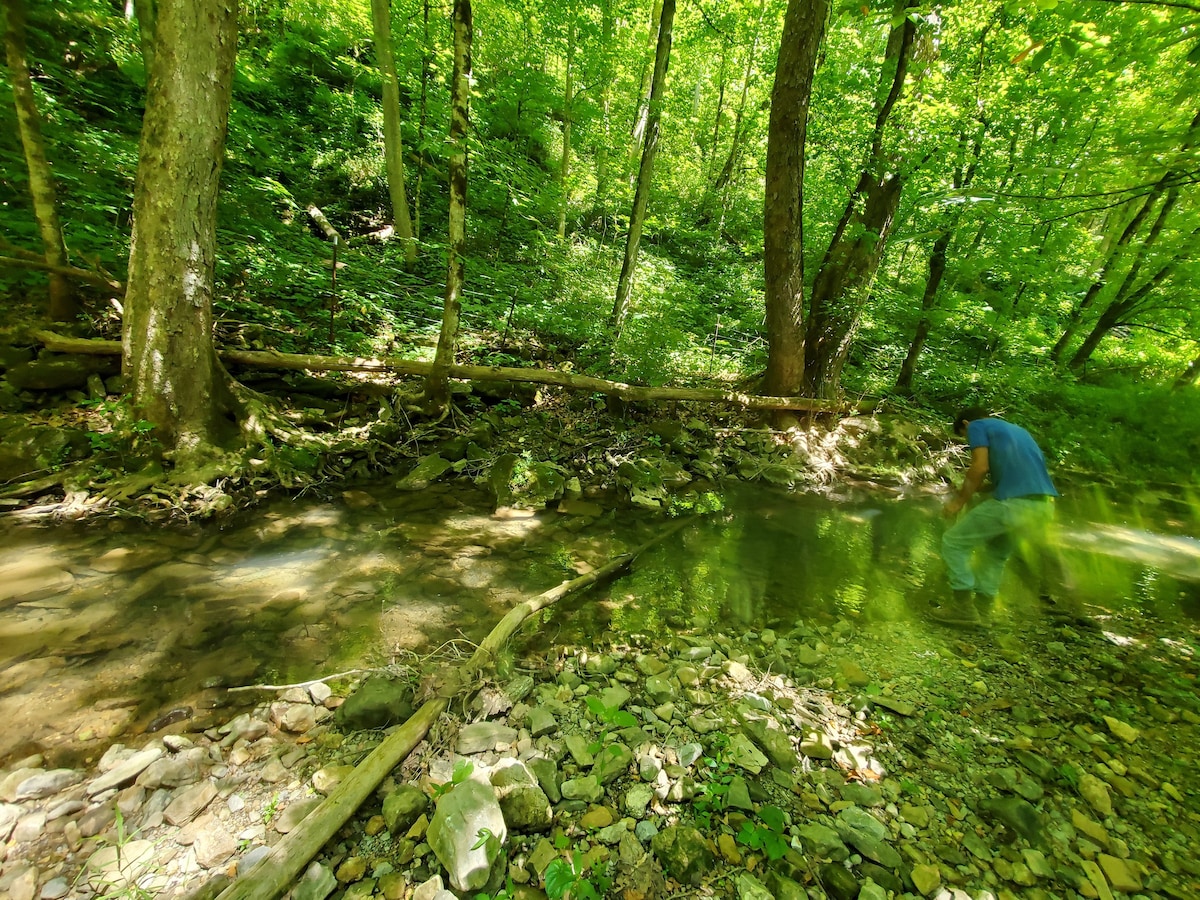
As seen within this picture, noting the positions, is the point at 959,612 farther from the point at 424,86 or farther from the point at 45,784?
the point at 424,86

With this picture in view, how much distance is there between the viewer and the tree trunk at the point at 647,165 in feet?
29.8

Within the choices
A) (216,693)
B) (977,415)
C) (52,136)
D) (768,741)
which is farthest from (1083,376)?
(52,136)

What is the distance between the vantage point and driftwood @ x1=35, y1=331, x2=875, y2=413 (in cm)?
546

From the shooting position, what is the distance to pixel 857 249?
27.9ft

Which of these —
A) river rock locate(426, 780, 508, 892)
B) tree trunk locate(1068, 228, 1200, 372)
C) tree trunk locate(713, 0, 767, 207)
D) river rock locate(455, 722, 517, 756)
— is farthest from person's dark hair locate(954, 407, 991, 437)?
tree trunk locate(713, 0, 767, 207)

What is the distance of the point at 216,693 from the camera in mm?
2928

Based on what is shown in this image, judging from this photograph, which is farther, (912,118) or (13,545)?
(912,118)

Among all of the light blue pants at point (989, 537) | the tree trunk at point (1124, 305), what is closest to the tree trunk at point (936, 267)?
the tree trunk at point (1124, 305)

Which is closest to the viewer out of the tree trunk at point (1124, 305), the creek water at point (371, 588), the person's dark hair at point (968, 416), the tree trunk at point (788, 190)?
the creek water at point (371, 588)

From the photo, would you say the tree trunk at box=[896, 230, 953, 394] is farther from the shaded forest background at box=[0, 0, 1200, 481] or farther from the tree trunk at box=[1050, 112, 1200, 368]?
the tree trunk at box=[1050, 112, 1200, 368]

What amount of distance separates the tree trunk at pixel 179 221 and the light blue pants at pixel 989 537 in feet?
26.7

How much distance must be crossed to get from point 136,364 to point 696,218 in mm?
19842

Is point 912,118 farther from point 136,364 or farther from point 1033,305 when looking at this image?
point 136,364

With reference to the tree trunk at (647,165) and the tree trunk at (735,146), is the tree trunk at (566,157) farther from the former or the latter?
the tree trunk at (735,146)
